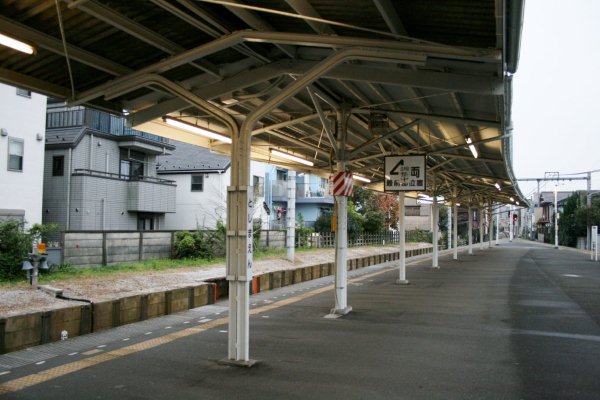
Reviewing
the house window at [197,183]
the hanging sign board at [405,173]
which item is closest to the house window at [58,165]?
the house window at [197,183]

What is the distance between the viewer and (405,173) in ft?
45.5

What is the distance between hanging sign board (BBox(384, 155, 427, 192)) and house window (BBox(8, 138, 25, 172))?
1251cm

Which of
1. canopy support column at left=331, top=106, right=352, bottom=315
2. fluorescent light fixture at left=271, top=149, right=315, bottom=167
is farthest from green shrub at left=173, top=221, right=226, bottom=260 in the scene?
canopy support column at left=331, top=106, right=352, bottom=315

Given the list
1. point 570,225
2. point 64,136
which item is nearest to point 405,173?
point 64,136

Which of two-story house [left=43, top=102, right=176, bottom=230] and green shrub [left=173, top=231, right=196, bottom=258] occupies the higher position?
two-story house [left=43, top=102, right=176, bottom=230]

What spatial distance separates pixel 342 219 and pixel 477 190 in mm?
22507

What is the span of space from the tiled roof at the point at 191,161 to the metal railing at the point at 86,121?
679 centimetres

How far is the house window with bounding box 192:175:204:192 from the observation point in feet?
103

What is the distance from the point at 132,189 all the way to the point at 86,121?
11.5 feet

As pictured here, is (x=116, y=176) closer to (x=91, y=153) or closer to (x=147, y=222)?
(x=91, y=153)

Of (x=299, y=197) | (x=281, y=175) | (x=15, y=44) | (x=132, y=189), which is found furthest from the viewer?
(x=299, y=197)

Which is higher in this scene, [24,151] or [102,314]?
[24,151]

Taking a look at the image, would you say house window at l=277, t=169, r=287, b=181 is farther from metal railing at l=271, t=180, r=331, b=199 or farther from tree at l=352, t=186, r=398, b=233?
tree at l=352, t=186, r=398, b=233

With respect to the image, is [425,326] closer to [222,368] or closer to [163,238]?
[222,368]
